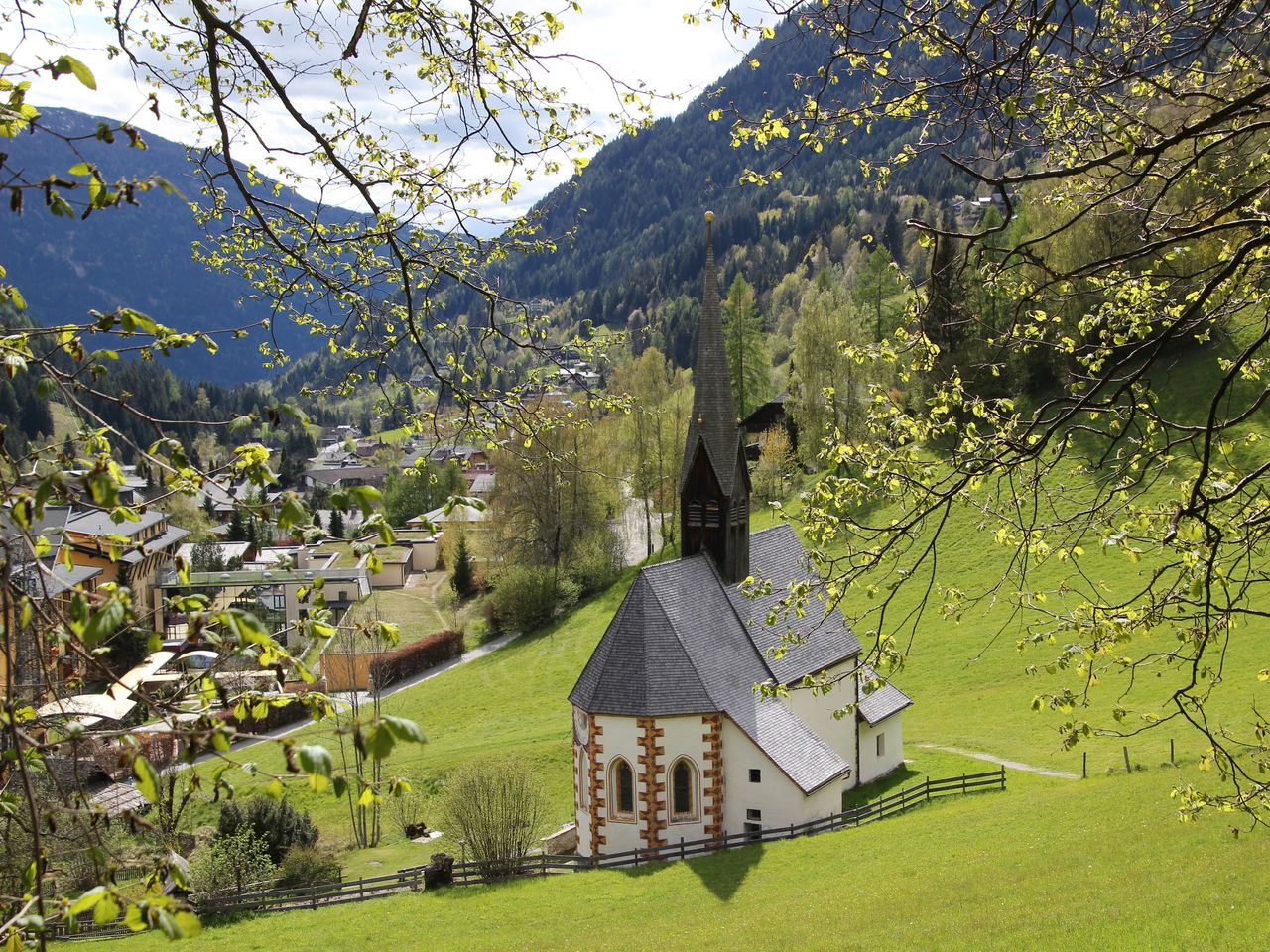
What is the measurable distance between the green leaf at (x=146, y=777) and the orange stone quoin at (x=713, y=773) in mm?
20306

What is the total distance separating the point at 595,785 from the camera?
23.5 meters

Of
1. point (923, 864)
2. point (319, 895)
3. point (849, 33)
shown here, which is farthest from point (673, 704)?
point (849, 33)


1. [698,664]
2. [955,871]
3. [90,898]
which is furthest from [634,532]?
[90,898]

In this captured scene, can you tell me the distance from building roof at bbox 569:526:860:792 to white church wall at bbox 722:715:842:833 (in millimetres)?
295

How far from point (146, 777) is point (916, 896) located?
1699 cm

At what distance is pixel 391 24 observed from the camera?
7.66 m

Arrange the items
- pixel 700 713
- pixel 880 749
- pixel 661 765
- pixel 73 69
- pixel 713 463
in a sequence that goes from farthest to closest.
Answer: pixel 880 749, pixel 713 463, pixel 661 765, pixel 700 713, pixel 73 69

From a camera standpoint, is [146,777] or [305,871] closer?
[146,777]

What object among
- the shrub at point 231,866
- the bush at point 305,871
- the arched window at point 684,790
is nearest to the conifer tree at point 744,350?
the arched window at point 684,790

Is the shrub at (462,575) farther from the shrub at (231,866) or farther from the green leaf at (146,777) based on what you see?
the green leaf at (146,777)

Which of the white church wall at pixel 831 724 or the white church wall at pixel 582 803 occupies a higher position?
the white church wall at pixel 831 724

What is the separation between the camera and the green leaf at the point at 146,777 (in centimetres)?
338

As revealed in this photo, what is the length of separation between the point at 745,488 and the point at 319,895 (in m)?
15.0

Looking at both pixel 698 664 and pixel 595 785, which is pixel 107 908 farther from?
pixel 595 785
